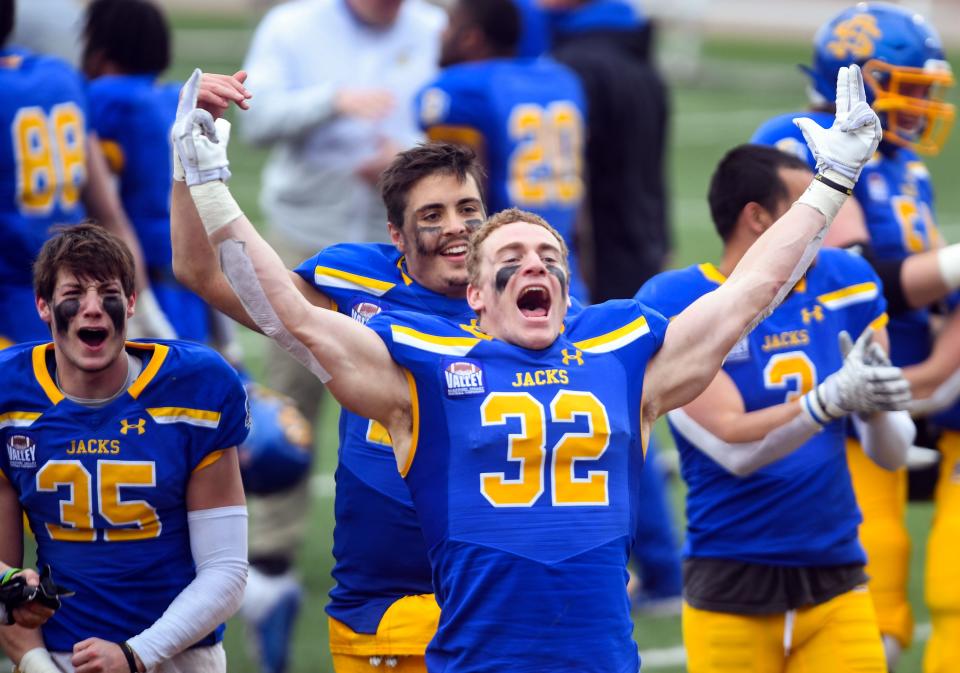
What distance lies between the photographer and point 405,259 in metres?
4.71

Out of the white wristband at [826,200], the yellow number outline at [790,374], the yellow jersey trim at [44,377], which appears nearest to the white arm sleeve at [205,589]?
the yellow jersey trim at [44,377]

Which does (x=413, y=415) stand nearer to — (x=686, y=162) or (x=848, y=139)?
(x=848, y=139)

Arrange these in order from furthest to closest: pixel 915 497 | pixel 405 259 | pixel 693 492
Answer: pixel 915 497, pixel 693 492, pixel 405 259

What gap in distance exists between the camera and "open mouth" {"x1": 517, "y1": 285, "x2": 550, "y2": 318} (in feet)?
13.3

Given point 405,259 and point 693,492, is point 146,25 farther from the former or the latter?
point 693,492

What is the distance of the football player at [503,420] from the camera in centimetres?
389

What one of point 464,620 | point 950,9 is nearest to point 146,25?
point 464,620

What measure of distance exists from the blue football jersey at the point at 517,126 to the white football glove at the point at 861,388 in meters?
2.88

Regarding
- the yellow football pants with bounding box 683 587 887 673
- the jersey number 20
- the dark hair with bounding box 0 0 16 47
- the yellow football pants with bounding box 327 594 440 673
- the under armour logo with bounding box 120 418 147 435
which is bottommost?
the yellow football pants with bounding box 683 587 887 673

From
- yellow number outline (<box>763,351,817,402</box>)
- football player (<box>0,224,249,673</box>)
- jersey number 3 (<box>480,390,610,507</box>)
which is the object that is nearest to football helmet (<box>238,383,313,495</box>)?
football player (<box>0,224,249,673</box>)

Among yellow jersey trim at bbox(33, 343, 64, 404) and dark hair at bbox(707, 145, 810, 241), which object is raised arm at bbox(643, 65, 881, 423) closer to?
dark hair at bbox(707, 145, 810, 241)

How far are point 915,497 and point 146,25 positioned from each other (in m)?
3.52

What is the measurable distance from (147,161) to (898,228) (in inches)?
118

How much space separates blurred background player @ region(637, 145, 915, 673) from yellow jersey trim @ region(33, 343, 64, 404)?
1676mm
